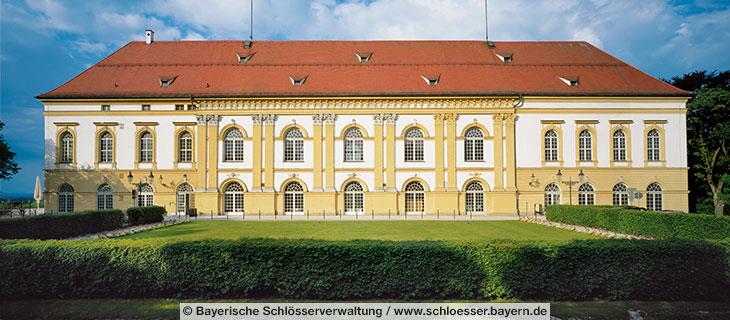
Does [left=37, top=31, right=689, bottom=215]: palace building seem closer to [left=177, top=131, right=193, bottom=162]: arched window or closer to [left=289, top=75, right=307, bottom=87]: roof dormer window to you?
[left=177, top=131, right=193, bottom=162]: arched window

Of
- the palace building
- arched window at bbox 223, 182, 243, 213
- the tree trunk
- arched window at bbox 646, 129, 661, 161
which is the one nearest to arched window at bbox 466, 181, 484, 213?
the palace building

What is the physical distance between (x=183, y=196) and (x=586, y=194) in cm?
3023

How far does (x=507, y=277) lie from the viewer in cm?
852

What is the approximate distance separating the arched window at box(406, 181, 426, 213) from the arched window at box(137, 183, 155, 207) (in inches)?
754

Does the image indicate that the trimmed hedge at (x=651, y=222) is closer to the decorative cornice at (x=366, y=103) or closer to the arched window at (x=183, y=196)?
the decorative cornice at (x=366, y=103)

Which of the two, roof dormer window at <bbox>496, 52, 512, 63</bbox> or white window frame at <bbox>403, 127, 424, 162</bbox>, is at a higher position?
roof dormer window at <bbox>496, 52, 512, 63</bbox>

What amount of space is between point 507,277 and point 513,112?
26.3 m

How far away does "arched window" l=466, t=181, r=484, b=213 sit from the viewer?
33.1m

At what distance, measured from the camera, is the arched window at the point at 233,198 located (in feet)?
109

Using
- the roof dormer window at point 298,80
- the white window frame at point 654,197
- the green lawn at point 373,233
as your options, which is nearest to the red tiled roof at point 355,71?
the roof dormer window at point 298,80

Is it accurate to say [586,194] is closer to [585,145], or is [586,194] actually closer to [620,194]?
[620,194]

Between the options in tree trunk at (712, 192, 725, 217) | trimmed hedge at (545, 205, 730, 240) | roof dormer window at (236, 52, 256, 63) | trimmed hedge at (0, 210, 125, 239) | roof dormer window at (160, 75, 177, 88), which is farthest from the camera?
roof dormer window at (236, 52, 256, 63)

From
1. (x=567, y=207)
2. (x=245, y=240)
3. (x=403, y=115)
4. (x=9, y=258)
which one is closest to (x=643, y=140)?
(x=567, y=207)

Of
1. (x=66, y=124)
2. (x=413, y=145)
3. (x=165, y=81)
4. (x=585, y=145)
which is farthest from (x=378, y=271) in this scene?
(x=66, y=124)
